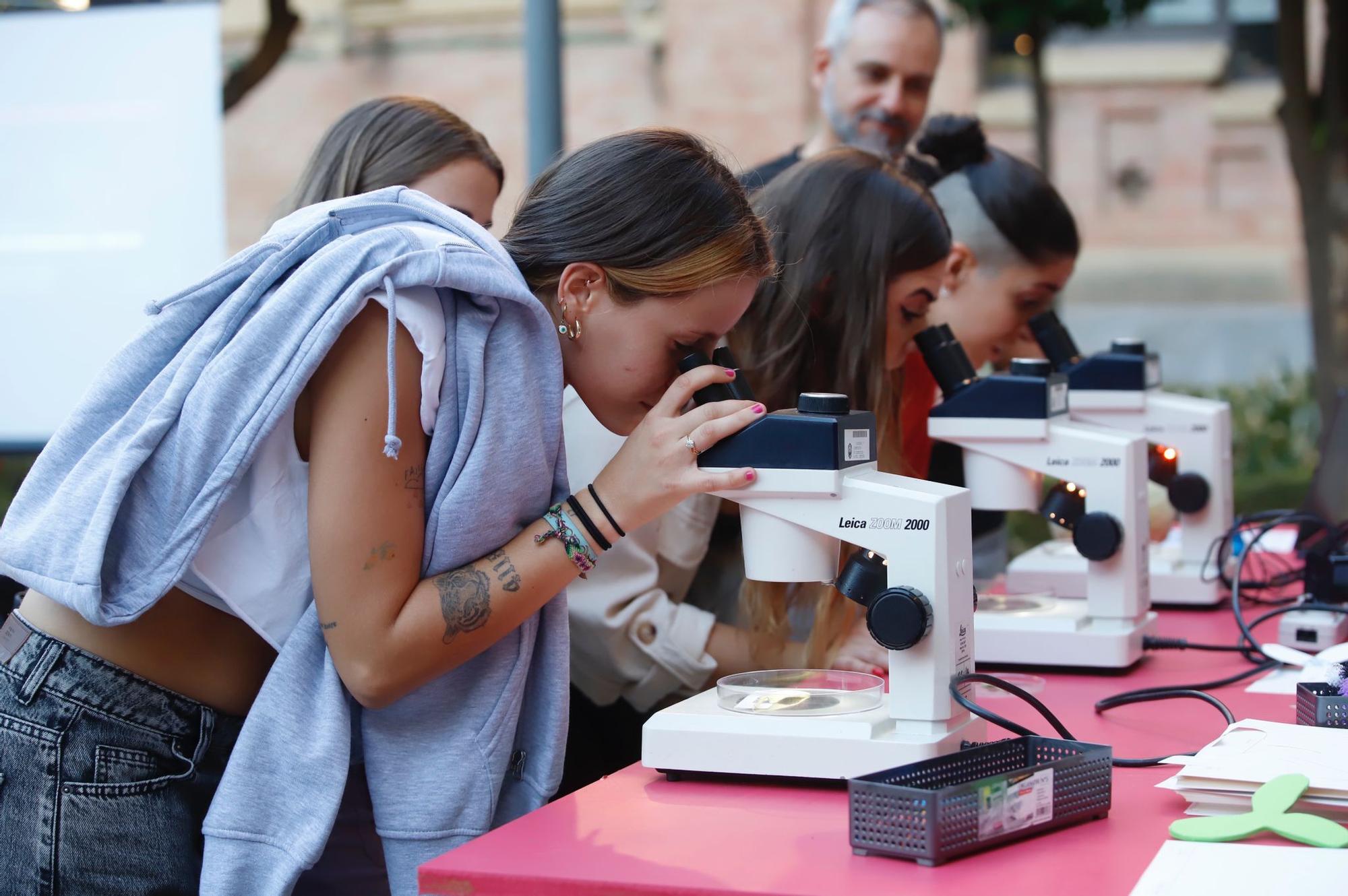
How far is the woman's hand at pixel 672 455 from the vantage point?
4.21ft

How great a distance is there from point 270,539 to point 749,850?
1.73ft

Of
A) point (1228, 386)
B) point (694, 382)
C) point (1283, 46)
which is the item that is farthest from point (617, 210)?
point (1228, 386)

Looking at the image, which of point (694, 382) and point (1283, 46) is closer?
point (694, 382)

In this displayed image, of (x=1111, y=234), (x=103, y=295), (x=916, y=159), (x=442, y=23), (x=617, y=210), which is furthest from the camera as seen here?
(x=442, y=23)

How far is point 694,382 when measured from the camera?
4.36 ft

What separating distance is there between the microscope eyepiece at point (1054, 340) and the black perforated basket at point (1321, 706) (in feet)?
2.86

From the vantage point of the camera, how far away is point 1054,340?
220 centimetres

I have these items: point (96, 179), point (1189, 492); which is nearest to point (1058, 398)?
point (1189, 492)

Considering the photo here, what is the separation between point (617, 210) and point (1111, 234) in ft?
21.6

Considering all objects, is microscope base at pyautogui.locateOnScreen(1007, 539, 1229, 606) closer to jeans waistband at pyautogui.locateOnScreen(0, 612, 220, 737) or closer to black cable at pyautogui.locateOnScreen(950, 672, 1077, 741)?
black cable at pyautogui.locateOnScreen(950, 672, 1077, 741)

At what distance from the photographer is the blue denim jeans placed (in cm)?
125

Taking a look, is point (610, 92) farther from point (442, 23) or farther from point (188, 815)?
point (188, 815)

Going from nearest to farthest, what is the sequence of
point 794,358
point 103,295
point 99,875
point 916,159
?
point 99,875
point 794,358
point 916,159
point 103,295

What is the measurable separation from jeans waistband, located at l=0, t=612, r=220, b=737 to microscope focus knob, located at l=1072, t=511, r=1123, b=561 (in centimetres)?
108
